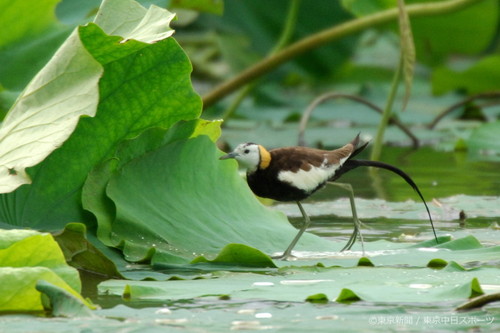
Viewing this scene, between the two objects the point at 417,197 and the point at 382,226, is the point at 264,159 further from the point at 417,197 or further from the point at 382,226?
the point at 417,197

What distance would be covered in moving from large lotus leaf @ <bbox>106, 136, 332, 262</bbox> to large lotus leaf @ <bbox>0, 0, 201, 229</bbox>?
0.32 ft

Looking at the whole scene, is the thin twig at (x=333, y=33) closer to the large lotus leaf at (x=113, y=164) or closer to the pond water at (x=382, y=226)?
the pond water at (x=382, y=226)

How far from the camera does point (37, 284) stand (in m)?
2.21

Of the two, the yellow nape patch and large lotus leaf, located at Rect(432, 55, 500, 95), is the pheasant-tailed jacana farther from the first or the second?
large lotus leaf, located at Rect(432, 55, 500, 95)

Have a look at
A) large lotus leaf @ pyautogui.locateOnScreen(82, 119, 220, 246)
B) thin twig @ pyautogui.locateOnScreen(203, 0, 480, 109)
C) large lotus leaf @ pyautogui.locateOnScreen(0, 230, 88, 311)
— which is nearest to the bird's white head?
large lotus leaf @ pyautogui.locateOnScreen(82, 119, 220, 246)

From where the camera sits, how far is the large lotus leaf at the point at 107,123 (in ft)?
9.56

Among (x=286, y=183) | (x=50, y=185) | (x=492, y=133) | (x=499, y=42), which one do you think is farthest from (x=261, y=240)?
(x=499, y=42)

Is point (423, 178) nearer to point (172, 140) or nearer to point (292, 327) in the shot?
point (172, 140)

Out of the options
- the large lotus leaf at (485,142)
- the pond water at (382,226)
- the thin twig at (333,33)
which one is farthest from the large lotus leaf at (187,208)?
the large lotus leaf at (485,142)

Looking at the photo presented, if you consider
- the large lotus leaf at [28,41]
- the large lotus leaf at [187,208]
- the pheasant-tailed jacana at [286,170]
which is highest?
the large lotus leaf at [28,41]

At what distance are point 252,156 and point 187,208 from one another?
0.83ft

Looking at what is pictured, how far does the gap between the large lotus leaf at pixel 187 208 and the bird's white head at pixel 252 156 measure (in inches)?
3.1

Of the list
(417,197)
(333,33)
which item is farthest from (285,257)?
(333,33)

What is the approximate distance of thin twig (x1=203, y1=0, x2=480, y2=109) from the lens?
5992mm
